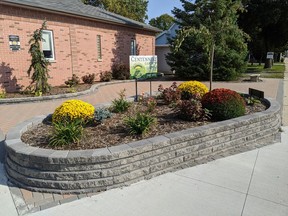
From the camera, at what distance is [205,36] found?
27.3 feet

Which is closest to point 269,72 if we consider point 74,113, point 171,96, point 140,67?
point 140,67

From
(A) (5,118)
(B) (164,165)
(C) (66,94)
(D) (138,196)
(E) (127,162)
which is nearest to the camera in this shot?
(D) (138,196)

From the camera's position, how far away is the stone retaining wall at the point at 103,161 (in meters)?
3.53

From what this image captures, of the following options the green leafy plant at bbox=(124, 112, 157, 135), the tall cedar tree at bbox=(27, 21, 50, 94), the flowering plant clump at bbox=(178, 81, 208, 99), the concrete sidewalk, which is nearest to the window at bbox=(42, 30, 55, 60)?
the tall cedar tree at bbox=(27, 21, 50, 94)

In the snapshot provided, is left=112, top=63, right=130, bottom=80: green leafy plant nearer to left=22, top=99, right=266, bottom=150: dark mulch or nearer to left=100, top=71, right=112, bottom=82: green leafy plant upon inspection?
left=100, top=71, right=112, bottom=82: green leafy plant

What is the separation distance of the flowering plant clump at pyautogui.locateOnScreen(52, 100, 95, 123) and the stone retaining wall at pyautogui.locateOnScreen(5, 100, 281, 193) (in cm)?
94

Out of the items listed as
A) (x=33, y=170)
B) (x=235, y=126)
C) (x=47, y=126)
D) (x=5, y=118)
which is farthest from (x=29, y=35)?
(x=235, y=126)

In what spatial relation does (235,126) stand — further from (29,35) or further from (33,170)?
(29,35)

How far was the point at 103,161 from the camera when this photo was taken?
356 centimetres

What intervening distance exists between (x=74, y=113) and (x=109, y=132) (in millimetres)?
960

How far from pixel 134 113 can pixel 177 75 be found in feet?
39.6

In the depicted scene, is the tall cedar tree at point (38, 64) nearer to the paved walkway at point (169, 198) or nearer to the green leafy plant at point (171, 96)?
the green leafy plant at point (171, 96)

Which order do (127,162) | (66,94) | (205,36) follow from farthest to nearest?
1. (66,94)
2. (205,36)
3. (127,162)

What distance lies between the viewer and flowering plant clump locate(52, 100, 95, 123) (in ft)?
17.2
